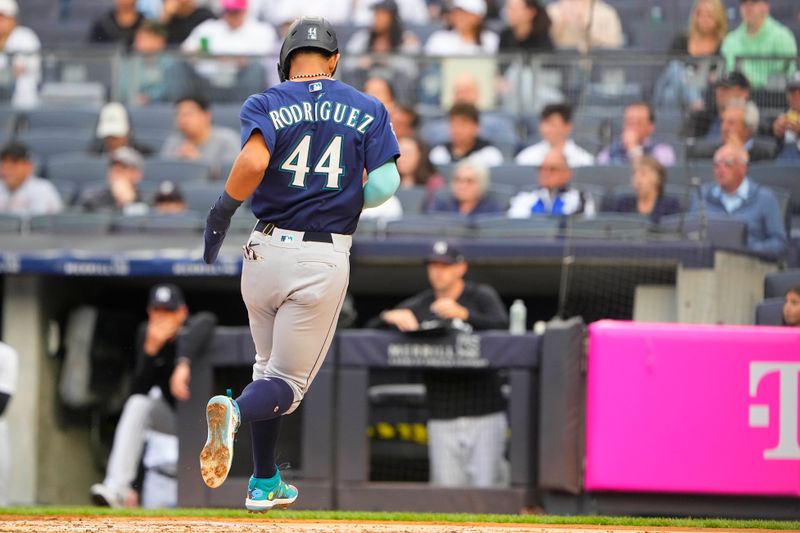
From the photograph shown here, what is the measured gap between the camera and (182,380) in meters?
8.46

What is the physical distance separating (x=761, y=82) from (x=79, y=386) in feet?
18.1

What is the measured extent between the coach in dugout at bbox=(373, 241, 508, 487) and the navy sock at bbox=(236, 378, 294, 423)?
3.09m

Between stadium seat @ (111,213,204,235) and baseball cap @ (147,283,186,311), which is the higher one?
stadium seat @ (111,213,204,235)

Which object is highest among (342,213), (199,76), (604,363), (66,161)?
(199,76)

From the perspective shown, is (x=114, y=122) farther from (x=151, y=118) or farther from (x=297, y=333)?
(x=297, y=333)

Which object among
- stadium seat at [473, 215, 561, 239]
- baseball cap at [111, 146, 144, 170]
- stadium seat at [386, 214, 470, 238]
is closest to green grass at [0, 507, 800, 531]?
stadium seat at [473, 215, 561, 239]

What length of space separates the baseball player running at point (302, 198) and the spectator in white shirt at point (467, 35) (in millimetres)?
6936

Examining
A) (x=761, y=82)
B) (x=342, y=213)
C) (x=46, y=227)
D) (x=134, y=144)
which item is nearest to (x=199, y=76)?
(x=134, y=144)

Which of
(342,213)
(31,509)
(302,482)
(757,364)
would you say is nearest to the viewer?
(342,213)

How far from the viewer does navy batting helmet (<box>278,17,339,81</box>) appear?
5.20 m

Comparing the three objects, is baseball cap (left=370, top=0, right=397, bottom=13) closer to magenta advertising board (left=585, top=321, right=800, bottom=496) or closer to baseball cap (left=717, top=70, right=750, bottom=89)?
baseball cap (left=717, top=70, right=750, bottom=89)

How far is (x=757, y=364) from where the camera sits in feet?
25.7

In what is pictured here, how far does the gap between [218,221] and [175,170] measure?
604cm

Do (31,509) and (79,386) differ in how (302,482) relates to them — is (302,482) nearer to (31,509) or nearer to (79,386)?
(31,509)
